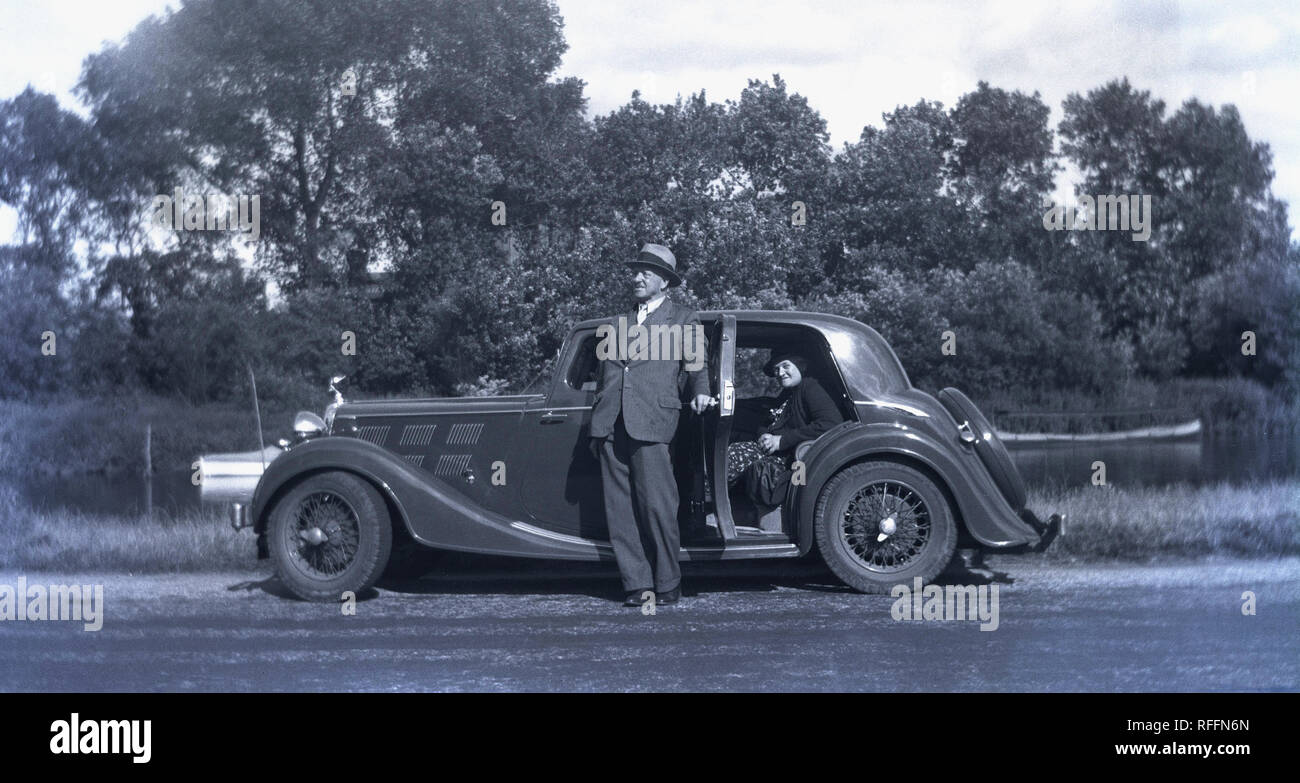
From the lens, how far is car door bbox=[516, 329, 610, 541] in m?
7.61

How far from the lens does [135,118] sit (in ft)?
42.1

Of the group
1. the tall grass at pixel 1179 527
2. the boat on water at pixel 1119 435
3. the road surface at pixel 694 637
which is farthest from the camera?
the boat on water at pixel 1119 435

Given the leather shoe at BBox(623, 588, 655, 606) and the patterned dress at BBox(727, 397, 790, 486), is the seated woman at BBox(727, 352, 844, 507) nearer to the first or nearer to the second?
the patterned dress at BBox(727, 397, 790, 486)

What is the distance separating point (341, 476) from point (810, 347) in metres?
3.04

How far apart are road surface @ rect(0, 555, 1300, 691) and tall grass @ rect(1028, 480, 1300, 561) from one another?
39cm

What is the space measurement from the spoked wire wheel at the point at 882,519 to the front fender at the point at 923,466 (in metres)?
0.18

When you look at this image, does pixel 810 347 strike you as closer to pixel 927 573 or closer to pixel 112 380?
pixel 927 573

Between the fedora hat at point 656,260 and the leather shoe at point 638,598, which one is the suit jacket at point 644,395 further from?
the leather shoe at point 638,598

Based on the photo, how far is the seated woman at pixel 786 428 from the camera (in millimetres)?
7730

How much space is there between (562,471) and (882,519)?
1.86 m

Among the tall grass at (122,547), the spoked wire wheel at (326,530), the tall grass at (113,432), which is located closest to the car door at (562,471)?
the spoked wire wheel at (326,530)

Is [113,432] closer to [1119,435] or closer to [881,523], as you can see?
[881,523]
